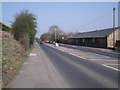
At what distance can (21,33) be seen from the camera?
894 inches

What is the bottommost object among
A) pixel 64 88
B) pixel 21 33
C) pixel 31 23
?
pixel 64 88

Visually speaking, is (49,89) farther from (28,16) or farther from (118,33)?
(118,33)

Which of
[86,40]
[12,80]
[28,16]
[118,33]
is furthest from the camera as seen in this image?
[86,40]

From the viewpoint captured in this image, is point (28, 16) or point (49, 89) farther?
point (28, 16)

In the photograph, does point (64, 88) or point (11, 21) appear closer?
point (64, 88)

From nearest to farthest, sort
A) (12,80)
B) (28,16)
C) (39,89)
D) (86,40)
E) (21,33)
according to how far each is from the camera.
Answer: (39,89) < (12,80) < (21,33) < (28,16) < (86,40)

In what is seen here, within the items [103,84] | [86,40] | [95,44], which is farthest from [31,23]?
[86,40]

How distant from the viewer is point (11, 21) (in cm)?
2559

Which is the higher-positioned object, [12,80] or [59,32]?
[59,32]

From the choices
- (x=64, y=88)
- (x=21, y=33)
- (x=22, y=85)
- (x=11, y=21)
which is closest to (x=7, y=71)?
(x=22, y=85)

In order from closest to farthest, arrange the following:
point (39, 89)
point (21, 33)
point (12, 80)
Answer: point (39, 89) < point (12, 80) < point (21, 33)

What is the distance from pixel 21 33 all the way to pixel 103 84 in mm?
18130

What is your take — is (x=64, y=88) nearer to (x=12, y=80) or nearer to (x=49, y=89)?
(x=49, y=89)

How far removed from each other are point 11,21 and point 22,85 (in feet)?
69.2
